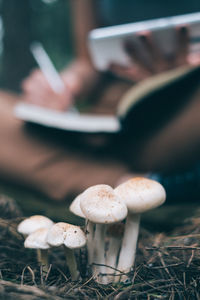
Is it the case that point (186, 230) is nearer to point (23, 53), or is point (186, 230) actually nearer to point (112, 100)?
point (112, 100)

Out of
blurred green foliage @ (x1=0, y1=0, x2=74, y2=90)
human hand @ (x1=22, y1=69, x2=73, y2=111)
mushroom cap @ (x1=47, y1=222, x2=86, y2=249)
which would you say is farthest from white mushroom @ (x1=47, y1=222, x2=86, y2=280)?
blurred green foliage @ (x1=0, y1=0, x2=74, y2=90)

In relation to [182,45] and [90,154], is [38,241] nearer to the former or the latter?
[90,154]

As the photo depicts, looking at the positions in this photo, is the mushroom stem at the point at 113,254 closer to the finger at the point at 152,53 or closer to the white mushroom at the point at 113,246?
the white mushroom at the point at 113,246

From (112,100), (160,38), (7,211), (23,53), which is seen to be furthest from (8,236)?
(23,53)

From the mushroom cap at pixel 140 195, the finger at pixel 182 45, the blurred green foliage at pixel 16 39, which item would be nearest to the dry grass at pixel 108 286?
the mushroom cap at pixel 140 195

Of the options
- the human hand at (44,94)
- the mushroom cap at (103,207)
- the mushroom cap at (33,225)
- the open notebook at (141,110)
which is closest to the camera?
the mushroom cap at (103,207)

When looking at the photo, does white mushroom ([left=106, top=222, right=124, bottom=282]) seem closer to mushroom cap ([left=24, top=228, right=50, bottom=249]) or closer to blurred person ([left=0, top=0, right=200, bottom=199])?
mushroom cap ([left=24, top=228, right=50, bottom=249])
